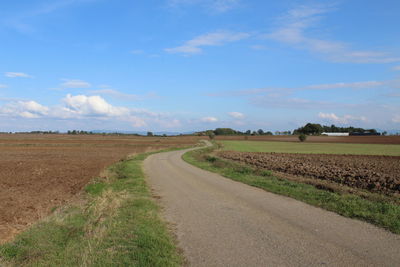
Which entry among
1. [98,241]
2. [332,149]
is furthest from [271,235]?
[332,149]

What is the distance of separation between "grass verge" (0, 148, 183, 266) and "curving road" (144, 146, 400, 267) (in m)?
0.58

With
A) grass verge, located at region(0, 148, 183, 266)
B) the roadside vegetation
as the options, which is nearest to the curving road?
grass verge, located at region(0, 148, 183, 266)

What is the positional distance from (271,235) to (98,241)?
410 centimetres

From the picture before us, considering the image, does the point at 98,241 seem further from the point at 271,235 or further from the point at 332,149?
the point at 332,149

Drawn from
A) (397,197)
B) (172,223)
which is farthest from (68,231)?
(397,197)

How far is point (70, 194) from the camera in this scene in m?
16.6

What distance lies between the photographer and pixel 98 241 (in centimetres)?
755

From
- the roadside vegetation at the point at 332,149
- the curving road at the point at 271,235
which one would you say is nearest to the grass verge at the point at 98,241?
the curving road at the point at 271,235

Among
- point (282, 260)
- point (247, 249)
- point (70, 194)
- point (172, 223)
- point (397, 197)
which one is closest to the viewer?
point (282, 260)

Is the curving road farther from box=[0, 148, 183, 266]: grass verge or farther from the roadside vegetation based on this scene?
the roadside vegetation

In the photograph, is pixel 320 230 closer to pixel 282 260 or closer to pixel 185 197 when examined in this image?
pixel 282 260

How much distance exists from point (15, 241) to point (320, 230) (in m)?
7.69

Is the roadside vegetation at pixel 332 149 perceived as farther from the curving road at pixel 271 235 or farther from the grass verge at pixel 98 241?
the grass verge at pixel 98 241

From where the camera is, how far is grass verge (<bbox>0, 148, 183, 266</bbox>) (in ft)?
21.6
